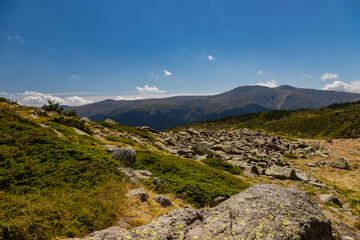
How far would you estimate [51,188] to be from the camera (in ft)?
21.5

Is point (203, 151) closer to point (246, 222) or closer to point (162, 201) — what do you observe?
point (162, 201)

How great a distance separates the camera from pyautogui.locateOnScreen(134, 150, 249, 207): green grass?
8984 mm

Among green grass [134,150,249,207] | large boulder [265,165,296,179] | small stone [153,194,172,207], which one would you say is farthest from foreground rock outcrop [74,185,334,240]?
large boulder [265,165,296,179]

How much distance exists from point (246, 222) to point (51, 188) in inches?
286

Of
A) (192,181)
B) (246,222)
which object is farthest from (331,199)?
(246,222)

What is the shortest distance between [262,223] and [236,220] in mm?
602

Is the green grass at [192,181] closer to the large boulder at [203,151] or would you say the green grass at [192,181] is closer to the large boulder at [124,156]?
the large boulder at [124,156]

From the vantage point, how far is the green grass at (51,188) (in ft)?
14.6

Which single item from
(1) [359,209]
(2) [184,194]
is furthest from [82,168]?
(1) [359,209]

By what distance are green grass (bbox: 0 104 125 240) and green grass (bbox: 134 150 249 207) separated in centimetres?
350

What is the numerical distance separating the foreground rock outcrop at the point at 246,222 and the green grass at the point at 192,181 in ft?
13.8

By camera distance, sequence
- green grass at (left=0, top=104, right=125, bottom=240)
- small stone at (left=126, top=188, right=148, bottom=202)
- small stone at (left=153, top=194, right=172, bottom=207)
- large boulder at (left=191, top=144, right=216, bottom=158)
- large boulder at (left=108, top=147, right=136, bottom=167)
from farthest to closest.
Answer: large boulder at (left=191, top=144, right=216, bottom=158) < large boulder at (left=108, top=147, right=136, bottom=167) < small stone at (left=153, top=194, right=172, bottom=207) < small stone at (left=126, top=188, right=148, bottom=202) < green grass at (left=0, top=104, right=125, bottom=240)

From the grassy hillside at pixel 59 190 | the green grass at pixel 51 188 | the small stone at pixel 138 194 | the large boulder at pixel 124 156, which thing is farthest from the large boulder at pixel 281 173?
the green grass at pixel 51 188

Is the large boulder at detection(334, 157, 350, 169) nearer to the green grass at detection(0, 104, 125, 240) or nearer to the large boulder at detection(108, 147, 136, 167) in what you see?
the large boulder at detection(108, 147, 136, 167)
